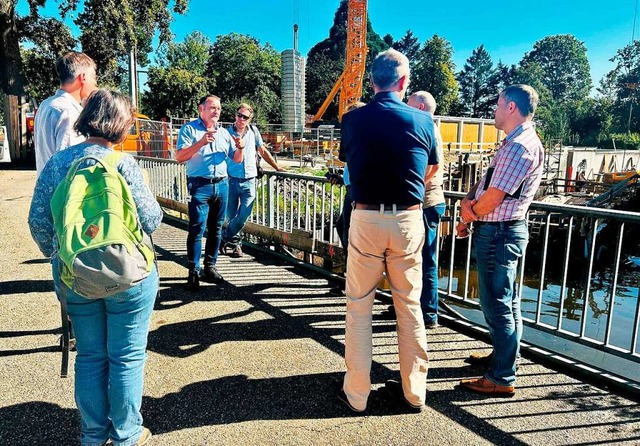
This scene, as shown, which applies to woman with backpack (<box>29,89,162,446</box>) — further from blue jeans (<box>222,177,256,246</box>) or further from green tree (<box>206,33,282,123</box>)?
green tree (<box>206,33,282,123</box>)

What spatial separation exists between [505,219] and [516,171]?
314 mm

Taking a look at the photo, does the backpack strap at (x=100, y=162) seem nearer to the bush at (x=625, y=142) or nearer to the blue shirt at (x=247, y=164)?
the blue shirt at (x=247, y=164)

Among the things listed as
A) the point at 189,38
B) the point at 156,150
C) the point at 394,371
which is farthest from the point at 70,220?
the point at 189,38

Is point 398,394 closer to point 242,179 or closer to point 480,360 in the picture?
point 480,360

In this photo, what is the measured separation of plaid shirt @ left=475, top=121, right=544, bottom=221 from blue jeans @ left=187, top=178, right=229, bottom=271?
2.98 metres

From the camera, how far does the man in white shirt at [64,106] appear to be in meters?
3.25

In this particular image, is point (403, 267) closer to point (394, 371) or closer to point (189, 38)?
point (394, 371)

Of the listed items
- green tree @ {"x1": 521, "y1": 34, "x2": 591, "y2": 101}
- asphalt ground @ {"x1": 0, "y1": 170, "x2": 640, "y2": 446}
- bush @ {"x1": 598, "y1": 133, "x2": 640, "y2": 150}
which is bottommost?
asphalt ground @ {"x1": 0, "y1": 170, "x2": 640, "y2": 446}

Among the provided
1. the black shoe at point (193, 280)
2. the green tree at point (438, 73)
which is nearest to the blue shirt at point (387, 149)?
the black shoe at point (193, 280)

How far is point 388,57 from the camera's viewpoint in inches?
106

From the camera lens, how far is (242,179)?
609 cm

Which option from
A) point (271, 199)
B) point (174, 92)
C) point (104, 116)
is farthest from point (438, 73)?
point (104, 116)

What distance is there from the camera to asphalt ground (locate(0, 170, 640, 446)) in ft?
8.59

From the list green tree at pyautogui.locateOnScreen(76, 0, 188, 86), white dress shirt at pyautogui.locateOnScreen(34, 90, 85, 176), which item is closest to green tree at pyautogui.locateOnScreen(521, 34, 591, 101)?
green tree at pyautogui.locateOnScreen(76, 0, 188, 86)
